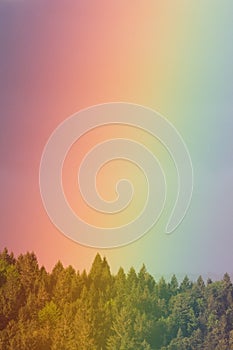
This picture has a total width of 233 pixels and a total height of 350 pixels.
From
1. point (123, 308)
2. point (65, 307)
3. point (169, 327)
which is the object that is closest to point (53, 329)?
point (65, 307)

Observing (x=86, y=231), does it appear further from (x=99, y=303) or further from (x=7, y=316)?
(x=7, y=316)

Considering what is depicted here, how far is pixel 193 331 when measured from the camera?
5.28 meters

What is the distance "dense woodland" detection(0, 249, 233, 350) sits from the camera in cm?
505

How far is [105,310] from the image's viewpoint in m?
5.09

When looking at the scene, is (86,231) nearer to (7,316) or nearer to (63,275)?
(63,275)

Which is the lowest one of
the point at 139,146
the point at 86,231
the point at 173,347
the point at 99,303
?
the point at 173,347

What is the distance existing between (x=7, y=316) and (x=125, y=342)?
2.94 ft

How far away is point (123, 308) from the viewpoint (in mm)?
5105

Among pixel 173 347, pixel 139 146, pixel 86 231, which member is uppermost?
pixel 139 146

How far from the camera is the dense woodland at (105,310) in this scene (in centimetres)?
505

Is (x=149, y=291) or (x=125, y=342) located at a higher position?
(x=149, y=291)

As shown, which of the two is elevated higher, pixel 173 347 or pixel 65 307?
pixel 65 307

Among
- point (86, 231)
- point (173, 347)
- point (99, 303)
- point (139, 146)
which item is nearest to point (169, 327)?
point (173, 347)

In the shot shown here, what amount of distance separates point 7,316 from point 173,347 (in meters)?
1.22
